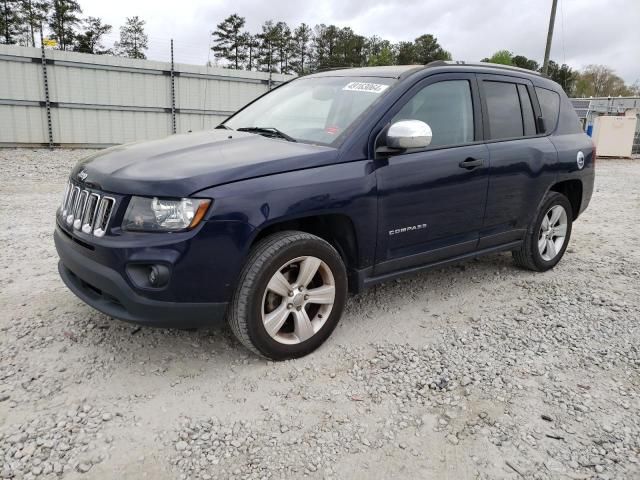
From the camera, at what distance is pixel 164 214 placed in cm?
266

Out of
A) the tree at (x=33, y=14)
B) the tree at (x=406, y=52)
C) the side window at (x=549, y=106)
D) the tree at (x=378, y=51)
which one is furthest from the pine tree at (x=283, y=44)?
the side window at (x=549, y=106)

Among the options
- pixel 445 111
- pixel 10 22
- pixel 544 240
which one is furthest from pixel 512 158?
pixel 10 22

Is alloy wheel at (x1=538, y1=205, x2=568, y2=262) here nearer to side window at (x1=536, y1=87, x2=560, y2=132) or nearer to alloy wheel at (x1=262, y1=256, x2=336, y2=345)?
side window at (x1=536, y1=87, x2=560, y2=132)

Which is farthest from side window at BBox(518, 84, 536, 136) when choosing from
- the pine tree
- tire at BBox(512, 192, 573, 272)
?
the pine tree

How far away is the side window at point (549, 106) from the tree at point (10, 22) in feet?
117

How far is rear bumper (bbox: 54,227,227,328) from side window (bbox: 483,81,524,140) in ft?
8.62

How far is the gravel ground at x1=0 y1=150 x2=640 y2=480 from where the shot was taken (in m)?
2.30

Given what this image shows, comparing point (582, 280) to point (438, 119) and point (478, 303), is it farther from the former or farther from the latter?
point (438, 119)

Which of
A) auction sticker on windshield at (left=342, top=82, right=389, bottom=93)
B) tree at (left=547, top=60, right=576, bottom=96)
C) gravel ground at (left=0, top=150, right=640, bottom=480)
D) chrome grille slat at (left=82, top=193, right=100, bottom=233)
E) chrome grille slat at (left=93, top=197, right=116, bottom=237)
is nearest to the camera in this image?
gravel ground at (left=0, top=150, right=640, bottom=480)

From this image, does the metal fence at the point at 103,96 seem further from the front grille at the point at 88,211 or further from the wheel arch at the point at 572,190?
the wheel arch at the point at 572,190

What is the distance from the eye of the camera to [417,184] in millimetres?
3438

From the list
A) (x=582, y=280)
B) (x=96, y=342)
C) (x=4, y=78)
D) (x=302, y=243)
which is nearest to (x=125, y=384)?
(x=96, y=342)

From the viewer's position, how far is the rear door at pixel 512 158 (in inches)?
158

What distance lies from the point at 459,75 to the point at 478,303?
1.78 m
